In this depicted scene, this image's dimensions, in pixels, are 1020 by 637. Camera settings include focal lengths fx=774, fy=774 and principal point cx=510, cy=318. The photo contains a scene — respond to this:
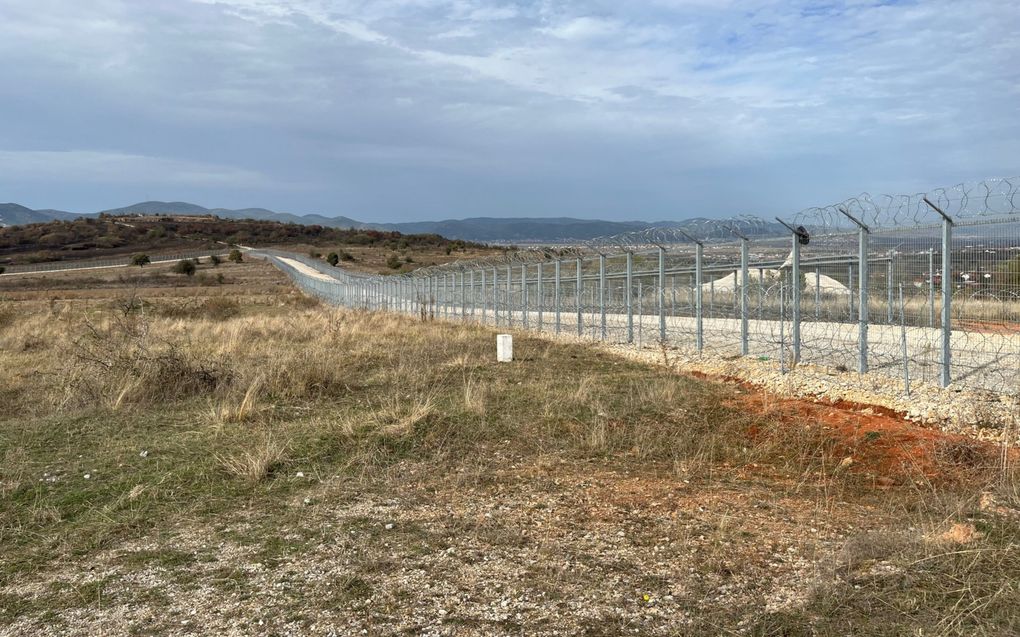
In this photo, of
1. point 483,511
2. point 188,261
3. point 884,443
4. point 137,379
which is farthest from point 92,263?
point 884,443

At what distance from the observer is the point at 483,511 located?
5801 mm

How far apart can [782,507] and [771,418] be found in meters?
3.34

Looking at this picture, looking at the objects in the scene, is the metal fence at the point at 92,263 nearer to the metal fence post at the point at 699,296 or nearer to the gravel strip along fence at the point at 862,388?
the gravel strip along fence at the point at 862,388

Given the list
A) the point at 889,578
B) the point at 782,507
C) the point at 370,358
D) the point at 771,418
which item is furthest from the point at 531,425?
the point at 370,358

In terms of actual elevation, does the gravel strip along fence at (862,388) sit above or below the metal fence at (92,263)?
below

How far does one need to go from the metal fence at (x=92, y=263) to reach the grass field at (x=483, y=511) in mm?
74562

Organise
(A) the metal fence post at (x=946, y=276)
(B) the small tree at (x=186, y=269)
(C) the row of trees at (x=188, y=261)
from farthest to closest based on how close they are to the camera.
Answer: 1. (C) the row of trees at (x=188, y=261)
2. (B) the small tree at (x=186, y=269)
3. (A) the metal fence post at (x=946, y=276)

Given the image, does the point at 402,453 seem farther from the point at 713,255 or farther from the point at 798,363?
the point at 713,255

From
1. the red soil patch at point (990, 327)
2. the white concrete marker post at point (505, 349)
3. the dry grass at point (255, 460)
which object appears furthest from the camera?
the white concrete marker post at point (505, 349)


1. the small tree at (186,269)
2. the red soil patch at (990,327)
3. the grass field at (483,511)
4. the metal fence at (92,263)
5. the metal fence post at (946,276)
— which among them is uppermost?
the metal fence at (92,263)

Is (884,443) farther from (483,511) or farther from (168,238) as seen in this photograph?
(168,238)

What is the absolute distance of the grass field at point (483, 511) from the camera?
407 cm

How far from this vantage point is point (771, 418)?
29.5 ft

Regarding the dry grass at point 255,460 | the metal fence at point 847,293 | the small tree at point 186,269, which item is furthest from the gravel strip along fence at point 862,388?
the small tree at point 186,269
